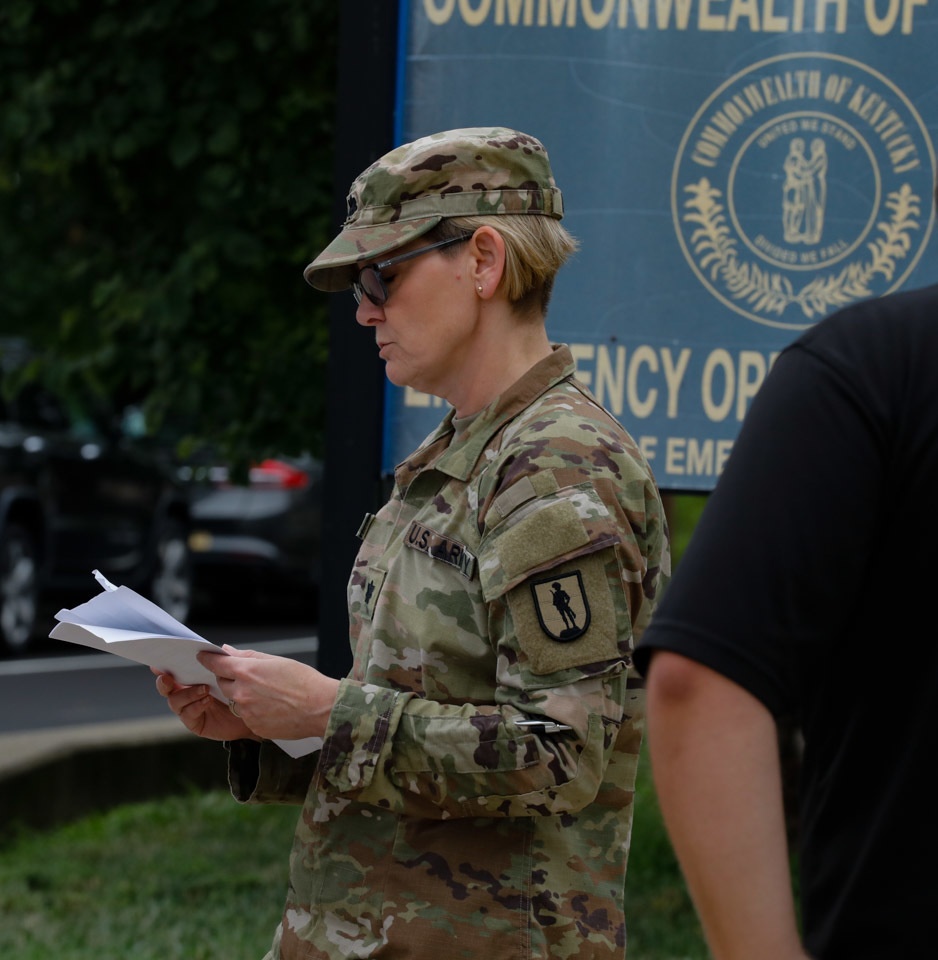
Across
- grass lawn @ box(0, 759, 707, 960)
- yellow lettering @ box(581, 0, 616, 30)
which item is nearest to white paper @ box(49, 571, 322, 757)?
yellow lettering @ box(581, 0, 616, 30)

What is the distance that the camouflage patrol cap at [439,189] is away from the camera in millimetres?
2004

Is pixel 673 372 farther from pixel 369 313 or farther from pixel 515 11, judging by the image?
pixel 369 313

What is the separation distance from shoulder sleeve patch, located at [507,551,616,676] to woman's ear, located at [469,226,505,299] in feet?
1.26

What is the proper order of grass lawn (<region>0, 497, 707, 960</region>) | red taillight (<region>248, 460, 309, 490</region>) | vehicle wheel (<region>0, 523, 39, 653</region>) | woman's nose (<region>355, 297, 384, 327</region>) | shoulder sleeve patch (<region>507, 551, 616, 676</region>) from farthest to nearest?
red taillight (<region>248, 460, 309, 490</region>), vehicle wheel (<region>0, 523, 39, 653</region>), grass lawn (<region>0, 497, 707, 960</region>), woman's nose (<region>355, 297, 384, 327</region>), shoulder sleeve patch (<region>507, 551, 616, 676</region>)

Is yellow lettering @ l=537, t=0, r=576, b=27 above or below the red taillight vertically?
above

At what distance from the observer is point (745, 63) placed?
3.50m

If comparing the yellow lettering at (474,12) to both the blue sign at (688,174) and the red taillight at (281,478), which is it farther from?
the red taillight at (281,478)

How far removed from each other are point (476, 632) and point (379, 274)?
468 millimetres

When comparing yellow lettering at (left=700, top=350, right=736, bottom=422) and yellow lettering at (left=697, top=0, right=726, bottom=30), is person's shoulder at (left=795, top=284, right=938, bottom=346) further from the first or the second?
yellow lettering at (left=697, top=0, right=726, bottom=30)

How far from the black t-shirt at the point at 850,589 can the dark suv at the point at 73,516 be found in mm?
9213

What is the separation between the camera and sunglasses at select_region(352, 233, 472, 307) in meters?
2.01

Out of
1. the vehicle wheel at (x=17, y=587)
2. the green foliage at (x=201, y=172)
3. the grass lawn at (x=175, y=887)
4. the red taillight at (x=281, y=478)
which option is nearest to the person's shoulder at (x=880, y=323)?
the grass lawn at (x=175, y=887)

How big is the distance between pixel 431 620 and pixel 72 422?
983 centimetres

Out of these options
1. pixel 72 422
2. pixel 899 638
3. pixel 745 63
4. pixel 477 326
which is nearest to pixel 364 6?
pixel 745 63
